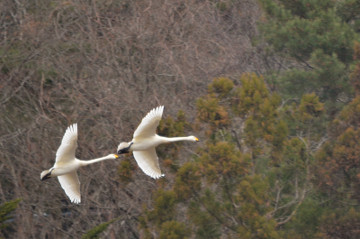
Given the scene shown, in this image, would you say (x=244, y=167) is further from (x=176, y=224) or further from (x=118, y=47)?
(x=118, y=47)

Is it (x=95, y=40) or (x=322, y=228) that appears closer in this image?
(x=322, y=228)

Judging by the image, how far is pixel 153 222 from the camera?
13.2 meters

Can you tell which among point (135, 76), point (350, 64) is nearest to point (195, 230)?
point (135, 76)

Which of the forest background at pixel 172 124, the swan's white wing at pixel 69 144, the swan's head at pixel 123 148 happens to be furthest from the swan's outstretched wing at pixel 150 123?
the swan's white wing at pixel 69 144

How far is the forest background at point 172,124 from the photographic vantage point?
1311 cm

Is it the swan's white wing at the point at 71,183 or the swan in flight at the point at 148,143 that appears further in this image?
the swan's white wing at the point at 71,183

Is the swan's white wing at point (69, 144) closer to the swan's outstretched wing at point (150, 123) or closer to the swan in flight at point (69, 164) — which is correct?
the swan in flight at point (69, 164)

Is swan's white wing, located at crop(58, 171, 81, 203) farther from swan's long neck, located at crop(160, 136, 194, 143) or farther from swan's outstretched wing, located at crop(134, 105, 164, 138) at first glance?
swan's long neck, located at crop(160, 136, 194, 143)

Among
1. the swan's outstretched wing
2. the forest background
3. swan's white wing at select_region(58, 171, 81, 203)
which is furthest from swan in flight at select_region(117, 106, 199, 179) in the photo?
swan's white wing at select_region(58, 171, 81, 203)

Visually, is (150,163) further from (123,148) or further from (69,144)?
(69,144)

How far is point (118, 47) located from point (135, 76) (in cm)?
63

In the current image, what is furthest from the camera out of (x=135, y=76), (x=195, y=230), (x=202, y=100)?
(x=135, y=76)

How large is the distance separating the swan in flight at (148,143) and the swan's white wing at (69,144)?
2.27 feet

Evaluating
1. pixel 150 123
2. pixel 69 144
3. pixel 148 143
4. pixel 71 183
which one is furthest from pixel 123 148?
pixel 71 183
